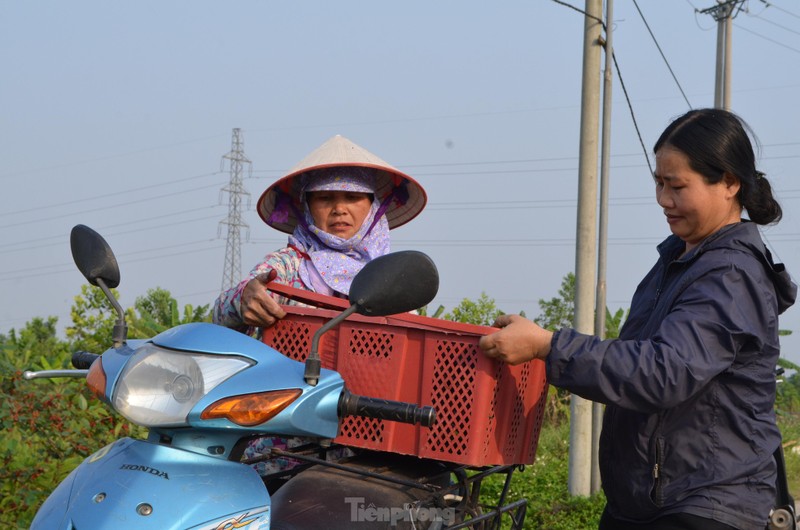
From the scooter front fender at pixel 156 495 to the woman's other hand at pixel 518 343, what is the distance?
2.38 feet

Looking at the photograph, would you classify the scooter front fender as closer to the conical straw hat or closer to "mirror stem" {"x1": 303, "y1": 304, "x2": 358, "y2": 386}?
"mirror stem" {"x1": 303, "y1": 304, "x2": 358, "y2": 386}

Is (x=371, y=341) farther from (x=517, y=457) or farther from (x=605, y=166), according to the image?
(x=605, y=166)

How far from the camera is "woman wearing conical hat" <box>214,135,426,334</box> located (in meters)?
3.36

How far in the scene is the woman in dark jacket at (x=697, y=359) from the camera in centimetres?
238

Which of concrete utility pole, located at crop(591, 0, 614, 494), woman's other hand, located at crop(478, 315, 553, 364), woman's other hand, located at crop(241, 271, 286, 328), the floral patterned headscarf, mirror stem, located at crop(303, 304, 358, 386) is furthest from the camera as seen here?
concrete utility pole, located at crop(591, 0, 614, 494)

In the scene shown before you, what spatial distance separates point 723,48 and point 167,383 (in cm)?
1400

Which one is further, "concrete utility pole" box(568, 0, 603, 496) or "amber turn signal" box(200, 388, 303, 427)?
"concrete utility pole" box(568, 0, 603, 496)

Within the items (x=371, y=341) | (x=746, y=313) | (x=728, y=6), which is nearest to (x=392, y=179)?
(x=371, y=341)

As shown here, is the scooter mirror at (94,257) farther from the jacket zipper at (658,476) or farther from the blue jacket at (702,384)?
the jacket zipper at (658,476)

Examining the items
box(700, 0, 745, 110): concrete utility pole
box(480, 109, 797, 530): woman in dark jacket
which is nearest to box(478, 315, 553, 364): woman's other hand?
box(480, 109, 797, 530): woman in dark jacket

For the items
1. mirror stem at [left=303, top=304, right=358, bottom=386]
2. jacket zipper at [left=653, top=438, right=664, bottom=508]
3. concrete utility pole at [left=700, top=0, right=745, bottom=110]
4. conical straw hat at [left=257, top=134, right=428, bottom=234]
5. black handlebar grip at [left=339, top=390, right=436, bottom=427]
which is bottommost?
jacket zipper at [left=653, top=438, right=664, bottom=508]

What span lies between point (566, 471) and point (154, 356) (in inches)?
284

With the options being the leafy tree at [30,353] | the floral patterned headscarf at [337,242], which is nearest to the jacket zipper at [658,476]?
the floral patterned headscarf at [337,242]

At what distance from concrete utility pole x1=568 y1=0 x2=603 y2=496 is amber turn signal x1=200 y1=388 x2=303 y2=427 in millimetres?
5914
